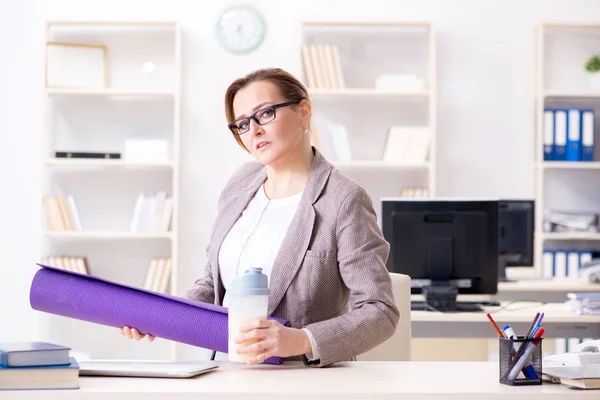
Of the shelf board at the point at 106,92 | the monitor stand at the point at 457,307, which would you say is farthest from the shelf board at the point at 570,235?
the shelf board at the point at 106,92

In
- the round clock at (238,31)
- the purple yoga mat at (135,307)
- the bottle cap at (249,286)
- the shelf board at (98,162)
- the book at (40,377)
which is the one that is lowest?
the book at (40,377)

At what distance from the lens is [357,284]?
1702 millimetres

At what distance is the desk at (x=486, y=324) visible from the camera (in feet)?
10.4

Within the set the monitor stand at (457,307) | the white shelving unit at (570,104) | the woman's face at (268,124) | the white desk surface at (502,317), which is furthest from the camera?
the white shelving unit at (570,104)

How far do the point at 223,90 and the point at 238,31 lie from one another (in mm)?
376

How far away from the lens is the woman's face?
1.82 m

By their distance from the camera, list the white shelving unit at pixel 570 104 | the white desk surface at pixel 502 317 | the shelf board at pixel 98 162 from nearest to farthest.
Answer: the white desk surface at pixel 502 317, the shelf board at pixel 98 162, the white shelving unit at pixel 570 104

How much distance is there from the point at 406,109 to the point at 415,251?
2.18 m

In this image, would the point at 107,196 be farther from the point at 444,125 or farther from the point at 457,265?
the point at 457,265

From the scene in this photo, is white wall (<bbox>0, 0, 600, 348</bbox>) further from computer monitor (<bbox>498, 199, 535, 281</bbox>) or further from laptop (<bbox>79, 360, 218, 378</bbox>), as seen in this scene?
laptop (<bbox>79, 360, 218, 378</bbox>)

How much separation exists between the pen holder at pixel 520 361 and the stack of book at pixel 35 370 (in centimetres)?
74

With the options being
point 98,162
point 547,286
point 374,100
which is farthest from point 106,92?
point 547,286

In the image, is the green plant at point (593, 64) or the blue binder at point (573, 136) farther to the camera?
the green plant at point (593, 64)

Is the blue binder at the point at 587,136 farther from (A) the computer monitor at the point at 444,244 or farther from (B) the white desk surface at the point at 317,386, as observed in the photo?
(B) the white desk surface at the point at 317,386
